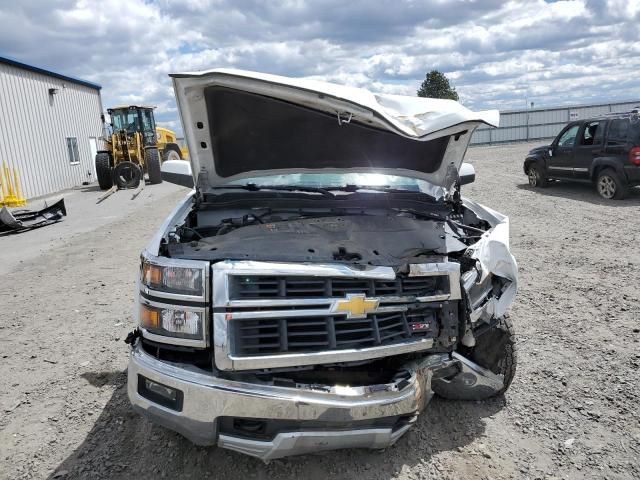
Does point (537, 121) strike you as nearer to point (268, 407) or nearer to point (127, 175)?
point (127, 175)

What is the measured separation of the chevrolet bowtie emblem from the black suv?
9.77m

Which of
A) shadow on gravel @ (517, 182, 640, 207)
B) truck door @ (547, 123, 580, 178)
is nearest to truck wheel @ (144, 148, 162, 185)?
shadow on gravel @ (517, 182, 640, 207)

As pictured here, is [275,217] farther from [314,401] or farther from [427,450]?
[427,450]

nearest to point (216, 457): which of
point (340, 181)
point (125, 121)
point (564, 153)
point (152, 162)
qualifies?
point (340, 181)

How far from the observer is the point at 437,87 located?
104ft

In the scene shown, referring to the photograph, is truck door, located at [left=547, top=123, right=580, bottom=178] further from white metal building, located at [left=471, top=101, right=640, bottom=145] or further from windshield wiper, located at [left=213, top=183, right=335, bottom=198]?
white metal building, located at [left=471, top=101, right=640, bottom=145]

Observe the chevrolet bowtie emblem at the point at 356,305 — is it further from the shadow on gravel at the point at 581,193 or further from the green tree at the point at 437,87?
the green tree at the point at 437,87

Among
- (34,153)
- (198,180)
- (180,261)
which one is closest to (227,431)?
(180,261)

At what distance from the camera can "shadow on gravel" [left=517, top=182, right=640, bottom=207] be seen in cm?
1014

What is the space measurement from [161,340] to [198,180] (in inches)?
60.9

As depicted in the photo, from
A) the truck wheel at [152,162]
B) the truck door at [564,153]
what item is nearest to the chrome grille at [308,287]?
the truck door at [564,153]

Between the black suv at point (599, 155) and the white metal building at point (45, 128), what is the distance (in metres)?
16.9

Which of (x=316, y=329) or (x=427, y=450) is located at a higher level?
(x=316, y=329)

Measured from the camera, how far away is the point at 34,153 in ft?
60.7
